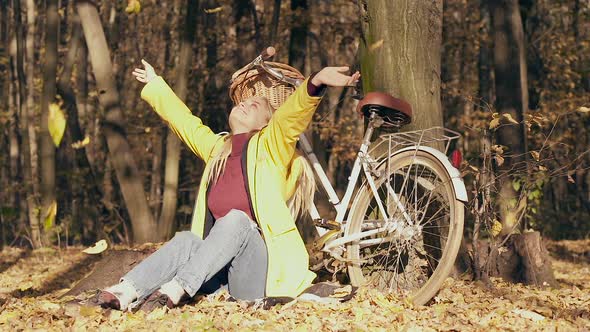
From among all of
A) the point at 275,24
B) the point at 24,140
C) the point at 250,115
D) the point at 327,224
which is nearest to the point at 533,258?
the point at 327,224

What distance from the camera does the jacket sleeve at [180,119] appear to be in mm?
6293

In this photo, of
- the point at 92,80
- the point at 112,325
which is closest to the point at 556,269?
the point at 112,325

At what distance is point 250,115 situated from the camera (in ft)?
20.2

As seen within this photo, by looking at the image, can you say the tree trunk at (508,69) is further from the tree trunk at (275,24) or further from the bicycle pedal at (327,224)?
the bicycle pedal at (327,224)

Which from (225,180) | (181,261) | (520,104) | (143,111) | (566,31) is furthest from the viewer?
(143,111)

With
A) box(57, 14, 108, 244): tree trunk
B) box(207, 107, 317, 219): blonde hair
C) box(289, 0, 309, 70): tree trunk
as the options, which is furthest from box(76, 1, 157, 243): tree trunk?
box(207, 107, 317, 219): blonde hair

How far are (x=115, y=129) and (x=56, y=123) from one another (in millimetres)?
781

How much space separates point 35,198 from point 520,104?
7.50 meters

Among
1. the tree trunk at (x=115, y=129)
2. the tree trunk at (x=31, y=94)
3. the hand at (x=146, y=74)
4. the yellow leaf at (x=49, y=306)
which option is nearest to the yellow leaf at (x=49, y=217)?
the tree trunk at (x=115, y=129)

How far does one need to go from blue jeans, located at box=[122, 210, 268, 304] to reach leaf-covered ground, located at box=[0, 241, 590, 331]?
0.55 feet

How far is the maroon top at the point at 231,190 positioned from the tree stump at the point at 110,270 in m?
1.16

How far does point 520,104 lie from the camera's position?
37.9 feet

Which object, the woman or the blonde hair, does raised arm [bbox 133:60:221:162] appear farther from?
the blonde hair

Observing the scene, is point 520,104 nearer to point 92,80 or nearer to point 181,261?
point 181,261
